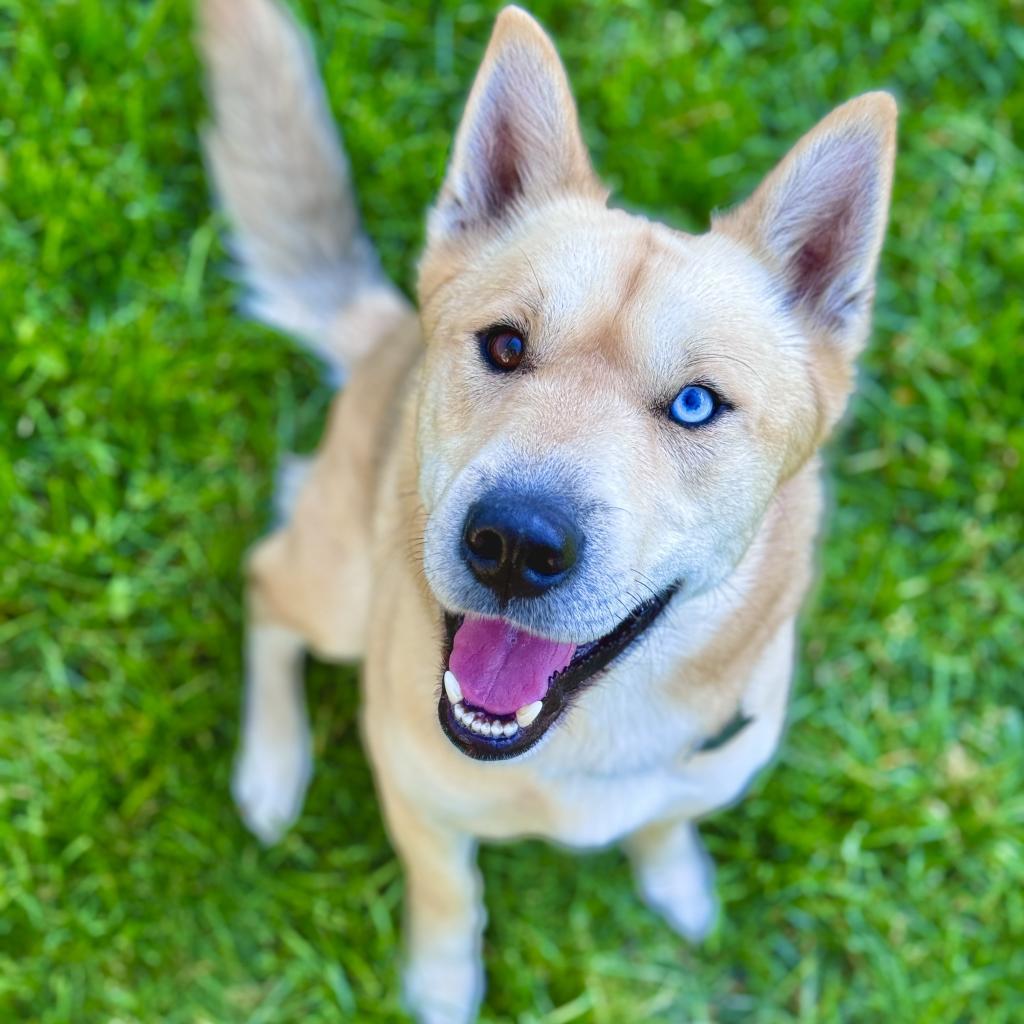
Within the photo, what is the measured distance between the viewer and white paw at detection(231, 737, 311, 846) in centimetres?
363

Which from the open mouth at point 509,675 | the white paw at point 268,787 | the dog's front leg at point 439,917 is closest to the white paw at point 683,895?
the dog's front leg at point 439,917

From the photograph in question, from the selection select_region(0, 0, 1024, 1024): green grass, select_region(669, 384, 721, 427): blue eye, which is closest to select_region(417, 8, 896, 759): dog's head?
select_region(669, 384, 721, 427): blue eye

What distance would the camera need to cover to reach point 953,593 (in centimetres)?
406

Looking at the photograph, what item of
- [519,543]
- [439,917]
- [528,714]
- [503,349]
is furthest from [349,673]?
[519,543]

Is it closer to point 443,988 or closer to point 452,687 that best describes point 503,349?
point 452,687

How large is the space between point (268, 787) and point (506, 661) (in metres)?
1.59

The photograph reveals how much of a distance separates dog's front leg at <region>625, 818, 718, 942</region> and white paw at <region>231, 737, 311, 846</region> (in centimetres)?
104

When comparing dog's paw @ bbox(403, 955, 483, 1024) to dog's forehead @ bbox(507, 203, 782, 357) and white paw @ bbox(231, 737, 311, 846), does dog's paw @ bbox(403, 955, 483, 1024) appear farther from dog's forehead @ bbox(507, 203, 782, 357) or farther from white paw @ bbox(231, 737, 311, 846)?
dog's forehead @ bbox(507, 203, 782, 357)

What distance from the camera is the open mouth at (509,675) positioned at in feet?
7.50

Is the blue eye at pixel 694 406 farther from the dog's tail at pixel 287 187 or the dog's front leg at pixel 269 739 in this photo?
the dog's front leg at pixel 269 739

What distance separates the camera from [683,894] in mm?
3598

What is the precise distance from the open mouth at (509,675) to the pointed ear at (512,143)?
2.87 feet

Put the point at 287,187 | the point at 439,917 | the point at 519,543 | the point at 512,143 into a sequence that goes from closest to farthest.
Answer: the point at 519,543 < the point at 512,143 < the point at 439,917 < the point at 287,187

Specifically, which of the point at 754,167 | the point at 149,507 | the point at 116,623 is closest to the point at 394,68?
the point at 754,167
